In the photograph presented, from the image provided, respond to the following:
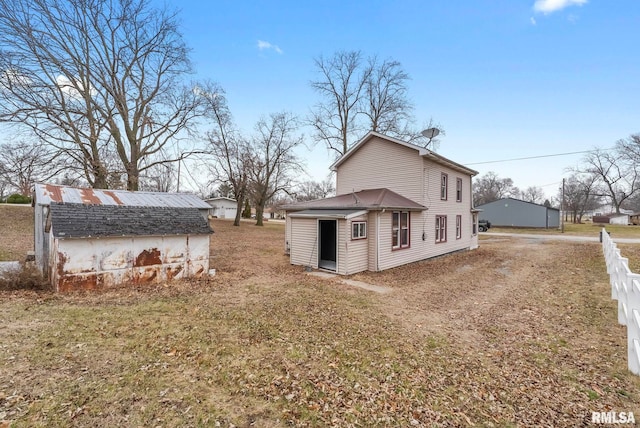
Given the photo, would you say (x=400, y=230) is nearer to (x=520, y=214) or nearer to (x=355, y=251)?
(x=355, y=251)

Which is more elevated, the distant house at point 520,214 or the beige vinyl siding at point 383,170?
the beige vinyl siding at point 383,170

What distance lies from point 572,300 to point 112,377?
10.2 metres

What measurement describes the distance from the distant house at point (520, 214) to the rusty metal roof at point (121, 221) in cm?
3641

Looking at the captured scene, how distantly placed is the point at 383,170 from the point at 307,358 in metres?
11.6

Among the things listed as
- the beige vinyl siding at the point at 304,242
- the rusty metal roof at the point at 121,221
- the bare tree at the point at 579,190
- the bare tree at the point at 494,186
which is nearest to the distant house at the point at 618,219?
the bare tree at the point at 579,190

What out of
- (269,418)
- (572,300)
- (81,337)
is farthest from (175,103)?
(572,300)

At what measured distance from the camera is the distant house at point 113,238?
7055 millimetres

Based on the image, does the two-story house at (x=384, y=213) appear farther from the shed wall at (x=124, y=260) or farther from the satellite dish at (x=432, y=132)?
the shed wall at (x=124, y=260)

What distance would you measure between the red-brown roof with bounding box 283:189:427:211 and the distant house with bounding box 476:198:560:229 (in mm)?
28154

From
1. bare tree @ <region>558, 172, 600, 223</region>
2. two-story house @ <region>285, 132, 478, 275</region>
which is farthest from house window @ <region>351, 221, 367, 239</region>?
bare tree @ <region>558, 172, 600, 223</region>

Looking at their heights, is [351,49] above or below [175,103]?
above

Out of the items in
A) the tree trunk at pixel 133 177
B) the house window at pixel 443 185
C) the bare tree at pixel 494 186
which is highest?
the bare tree at pixel 494 186

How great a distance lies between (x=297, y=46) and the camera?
16438mm

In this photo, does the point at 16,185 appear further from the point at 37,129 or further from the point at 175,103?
the point at 175,103
